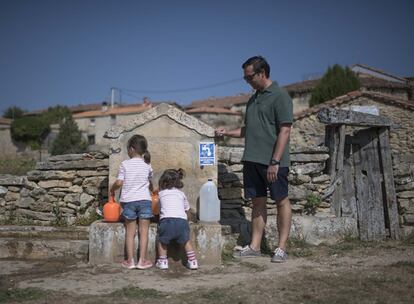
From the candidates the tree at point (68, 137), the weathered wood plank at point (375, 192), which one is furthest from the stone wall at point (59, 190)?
the tree at point (68, 137)

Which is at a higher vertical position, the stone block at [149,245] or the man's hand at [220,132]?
the man's hand at [220,132]

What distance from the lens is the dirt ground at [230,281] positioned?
3.01 meters

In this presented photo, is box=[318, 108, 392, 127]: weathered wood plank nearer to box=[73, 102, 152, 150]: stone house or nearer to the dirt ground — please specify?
the dirt ground

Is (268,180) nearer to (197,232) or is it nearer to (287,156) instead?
(287,156)

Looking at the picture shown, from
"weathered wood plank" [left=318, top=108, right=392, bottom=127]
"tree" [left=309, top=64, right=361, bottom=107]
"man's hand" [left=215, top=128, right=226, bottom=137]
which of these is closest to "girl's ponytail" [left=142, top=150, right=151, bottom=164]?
"man's hand" [left=215, top=128, right=226, bottom=137]

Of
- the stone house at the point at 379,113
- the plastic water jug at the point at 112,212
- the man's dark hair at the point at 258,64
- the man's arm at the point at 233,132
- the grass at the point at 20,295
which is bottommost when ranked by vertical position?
the grass at the point at 20,295

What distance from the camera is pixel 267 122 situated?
422cm

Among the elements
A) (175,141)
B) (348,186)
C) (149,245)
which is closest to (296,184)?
(348,186)

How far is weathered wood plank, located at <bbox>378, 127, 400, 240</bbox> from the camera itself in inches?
213

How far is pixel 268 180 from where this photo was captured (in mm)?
4074

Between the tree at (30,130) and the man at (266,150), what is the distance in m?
45.1

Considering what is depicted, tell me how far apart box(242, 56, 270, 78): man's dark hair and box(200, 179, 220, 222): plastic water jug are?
4.60 ft

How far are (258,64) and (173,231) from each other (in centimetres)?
192

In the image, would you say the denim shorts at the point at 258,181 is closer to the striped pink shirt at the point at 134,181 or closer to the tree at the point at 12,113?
the striped pink shirt at the point at 134,181
